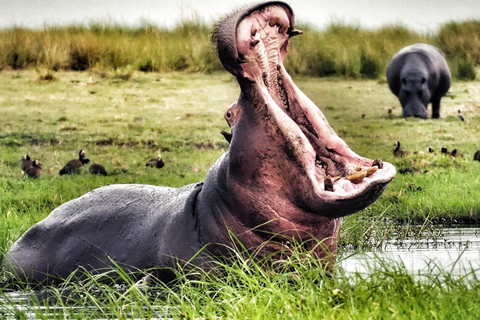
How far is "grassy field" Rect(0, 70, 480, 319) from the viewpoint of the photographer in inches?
154

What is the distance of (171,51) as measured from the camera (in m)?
19.5

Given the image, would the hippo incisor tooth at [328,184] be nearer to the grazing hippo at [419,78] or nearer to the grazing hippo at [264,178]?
the grazing hippo at [264,178]

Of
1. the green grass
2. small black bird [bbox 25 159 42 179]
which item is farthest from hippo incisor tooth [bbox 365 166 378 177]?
small black bird [bbox 25 159 42 179]

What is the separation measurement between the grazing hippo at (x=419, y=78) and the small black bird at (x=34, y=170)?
757 cm

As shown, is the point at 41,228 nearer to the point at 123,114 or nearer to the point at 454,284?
the point at 454,284

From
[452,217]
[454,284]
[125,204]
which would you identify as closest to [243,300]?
[454,284]

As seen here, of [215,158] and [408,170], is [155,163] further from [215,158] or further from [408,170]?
[408,170]

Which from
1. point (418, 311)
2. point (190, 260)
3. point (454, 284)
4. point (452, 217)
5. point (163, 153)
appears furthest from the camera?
point (163, 153)

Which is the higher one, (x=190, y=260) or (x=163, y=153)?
(x=190, y=260)

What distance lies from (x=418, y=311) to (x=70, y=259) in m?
1.97

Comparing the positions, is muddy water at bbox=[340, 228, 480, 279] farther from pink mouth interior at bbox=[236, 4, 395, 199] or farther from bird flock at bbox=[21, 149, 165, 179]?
bird flock at bbox=[21, 149, 165, 179]

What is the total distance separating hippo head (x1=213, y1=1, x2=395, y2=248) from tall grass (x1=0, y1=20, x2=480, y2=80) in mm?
14296

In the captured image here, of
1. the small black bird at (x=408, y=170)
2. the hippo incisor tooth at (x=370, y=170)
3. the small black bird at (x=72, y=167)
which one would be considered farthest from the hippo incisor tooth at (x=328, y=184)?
the small black bird at (x=72, y=167)

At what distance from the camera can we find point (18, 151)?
1334 centimetres
